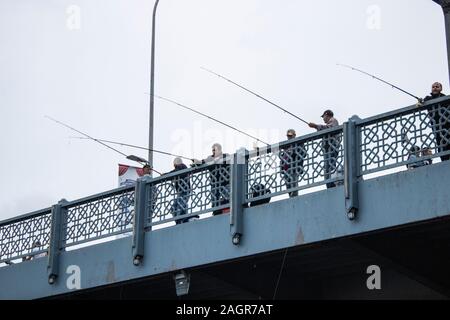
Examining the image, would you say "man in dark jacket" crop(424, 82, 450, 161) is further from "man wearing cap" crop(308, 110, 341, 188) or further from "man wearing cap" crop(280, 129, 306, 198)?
"man wearing cap" crop(280, 129, 306, 198)

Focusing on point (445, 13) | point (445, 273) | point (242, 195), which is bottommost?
point (445, 273)

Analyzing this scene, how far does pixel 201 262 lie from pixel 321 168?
2.47m

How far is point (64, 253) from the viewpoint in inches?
758

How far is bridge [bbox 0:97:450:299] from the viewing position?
1489 cm

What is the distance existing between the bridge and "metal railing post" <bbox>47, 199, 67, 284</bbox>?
2cm

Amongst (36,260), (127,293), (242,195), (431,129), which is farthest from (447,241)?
(36,260)

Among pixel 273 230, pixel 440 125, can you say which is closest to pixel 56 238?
pixel 273 230

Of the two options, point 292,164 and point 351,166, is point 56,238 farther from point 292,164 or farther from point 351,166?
point 351,166

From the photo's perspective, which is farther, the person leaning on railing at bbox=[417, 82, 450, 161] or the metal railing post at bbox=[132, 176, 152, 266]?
the metal railing post at bbox=[132, 176, 152, 266]

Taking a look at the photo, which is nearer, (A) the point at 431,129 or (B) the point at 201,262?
(A) the point at 431,129

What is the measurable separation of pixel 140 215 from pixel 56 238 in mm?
2136

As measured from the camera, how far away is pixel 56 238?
19.3 m

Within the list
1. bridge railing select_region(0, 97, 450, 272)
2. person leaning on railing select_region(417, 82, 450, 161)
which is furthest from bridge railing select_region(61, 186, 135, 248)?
person leaning on railing select_region(417, 82, 450, 161)

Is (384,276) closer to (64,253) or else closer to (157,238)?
(157,238)
